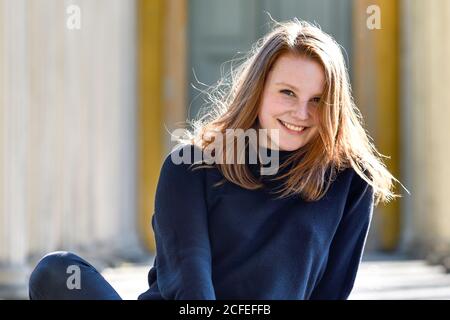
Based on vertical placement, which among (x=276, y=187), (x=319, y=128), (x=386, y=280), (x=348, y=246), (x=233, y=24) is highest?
(x=233, y=24)

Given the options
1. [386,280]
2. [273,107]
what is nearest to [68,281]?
[273,107]

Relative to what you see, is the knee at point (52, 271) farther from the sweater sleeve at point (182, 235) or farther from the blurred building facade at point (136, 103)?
the blurred building facade at point (136, 103)

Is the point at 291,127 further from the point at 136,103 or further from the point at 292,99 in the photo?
the point at 136,103

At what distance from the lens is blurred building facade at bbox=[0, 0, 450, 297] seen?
195 inches

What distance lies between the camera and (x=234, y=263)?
251 cm

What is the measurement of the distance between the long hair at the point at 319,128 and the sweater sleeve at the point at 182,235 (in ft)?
0.30

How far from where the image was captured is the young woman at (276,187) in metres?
2.49

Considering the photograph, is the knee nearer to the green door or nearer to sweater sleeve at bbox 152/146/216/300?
sweater sleeve at bbox 152/146/216/300

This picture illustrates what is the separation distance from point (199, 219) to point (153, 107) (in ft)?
17.2

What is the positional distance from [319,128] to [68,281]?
0.79 metres

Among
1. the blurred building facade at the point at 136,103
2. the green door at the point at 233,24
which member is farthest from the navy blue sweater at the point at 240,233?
the green door at the point at 233,24

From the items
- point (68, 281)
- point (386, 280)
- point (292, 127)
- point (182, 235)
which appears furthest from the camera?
point (386, 280)

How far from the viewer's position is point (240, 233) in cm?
250

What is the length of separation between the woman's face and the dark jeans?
0.61 metres
